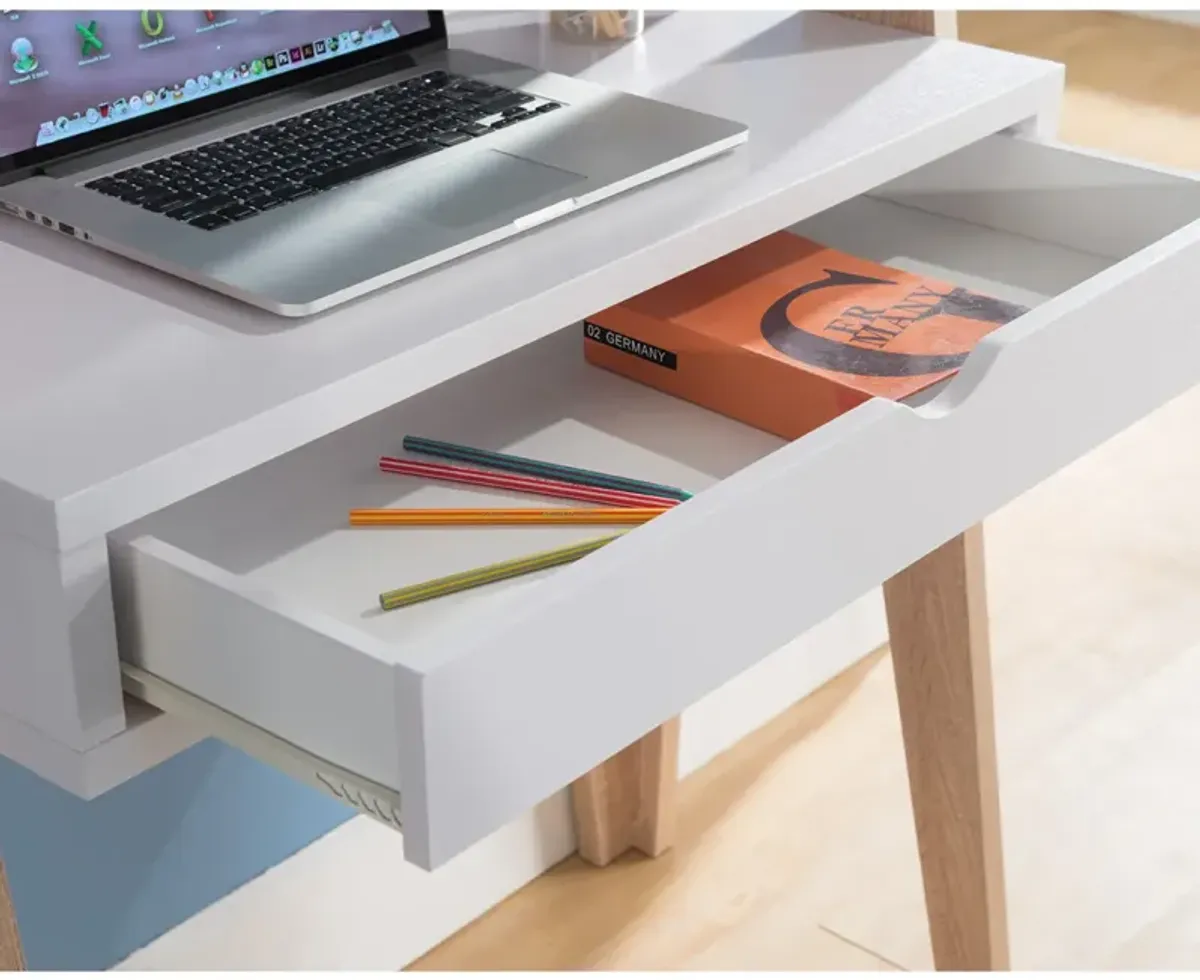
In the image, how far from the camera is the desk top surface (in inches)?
28.5

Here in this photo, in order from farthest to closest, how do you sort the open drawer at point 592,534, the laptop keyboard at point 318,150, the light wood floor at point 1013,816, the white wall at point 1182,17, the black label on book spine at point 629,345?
1. the white wall at point 1182,17
2. the light wood floor at point 1013,816
3. the black label on book spine at point 629,345
4. the laptop keyboard at point 318,150
5. the open drawer at point 592,534

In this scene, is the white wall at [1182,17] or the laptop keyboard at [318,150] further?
the white wall at [1182,17]

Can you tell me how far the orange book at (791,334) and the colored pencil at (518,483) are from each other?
0.13 metres

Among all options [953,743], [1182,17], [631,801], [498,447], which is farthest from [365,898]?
[1182,17]

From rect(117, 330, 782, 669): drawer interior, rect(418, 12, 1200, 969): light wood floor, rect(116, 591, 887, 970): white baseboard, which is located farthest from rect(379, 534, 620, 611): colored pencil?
rect(418, 12, 1200, 969): light wood floor

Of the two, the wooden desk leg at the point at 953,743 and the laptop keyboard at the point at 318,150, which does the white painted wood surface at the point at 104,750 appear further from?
the wooden desk leg at the point at 953,743

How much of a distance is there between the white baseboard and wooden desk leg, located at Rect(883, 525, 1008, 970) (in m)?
0.33

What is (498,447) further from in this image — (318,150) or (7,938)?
(7,938)

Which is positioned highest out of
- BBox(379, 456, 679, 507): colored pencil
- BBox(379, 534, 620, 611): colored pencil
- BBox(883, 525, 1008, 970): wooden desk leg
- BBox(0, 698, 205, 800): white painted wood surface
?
BBox(379, 456, 679, 507): colored pencil

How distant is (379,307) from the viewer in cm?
83

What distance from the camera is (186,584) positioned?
2.34ft

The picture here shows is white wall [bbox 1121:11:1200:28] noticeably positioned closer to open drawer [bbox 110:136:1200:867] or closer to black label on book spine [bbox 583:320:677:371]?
open drawer [bbox 110:136:1200:867]

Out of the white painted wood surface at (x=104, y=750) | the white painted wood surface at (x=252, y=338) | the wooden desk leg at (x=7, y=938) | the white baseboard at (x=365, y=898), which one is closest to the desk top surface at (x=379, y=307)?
the white painted wood surface at (x=252, y=338)

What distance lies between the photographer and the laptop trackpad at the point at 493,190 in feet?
2.91
